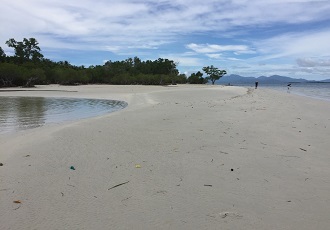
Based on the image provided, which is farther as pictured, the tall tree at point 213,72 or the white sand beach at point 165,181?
the tall tree at point 213,72

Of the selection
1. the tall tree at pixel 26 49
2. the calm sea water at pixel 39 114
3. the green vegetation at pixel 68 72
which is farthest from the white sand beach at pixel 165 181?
the tall tree at pixel 26 49

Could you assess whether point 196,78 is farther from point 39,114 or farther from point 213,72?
point 39,114

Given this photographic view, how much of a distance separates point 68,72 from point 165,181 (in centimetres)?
6412

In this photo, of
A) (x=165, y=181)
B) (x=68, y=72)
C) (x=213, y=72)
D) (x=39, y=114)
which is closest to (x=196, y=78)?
(x=213, y=72)

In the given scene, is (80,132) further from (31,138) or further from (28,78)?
(28,78)

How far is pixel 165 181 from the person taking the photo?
4621mm

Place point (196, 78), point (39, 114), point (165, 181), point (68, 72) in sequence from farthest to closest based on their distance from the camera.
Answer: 1. point (196, 78)
2. point (68, 72)
3. point (39, 114)
4. point (165, 181)

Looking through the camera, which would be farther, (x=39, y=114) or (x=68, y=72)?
(x=68, y=72)

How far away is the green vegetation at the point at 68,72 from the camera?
52.6 metres

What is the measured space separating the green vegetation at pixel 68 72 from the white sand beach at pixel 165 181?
50050 millimetres

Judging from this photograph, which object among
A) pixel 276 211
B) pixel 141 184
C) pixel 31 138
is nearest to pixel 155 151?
pixel 141 184

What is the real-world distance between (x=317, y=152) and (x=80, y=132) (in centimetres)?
643

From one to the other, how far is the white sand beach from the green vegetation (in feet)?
164

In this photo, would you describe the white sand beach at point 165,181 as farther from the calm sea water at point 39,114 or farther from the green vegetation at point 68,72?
the green vegetation at point 68,72
